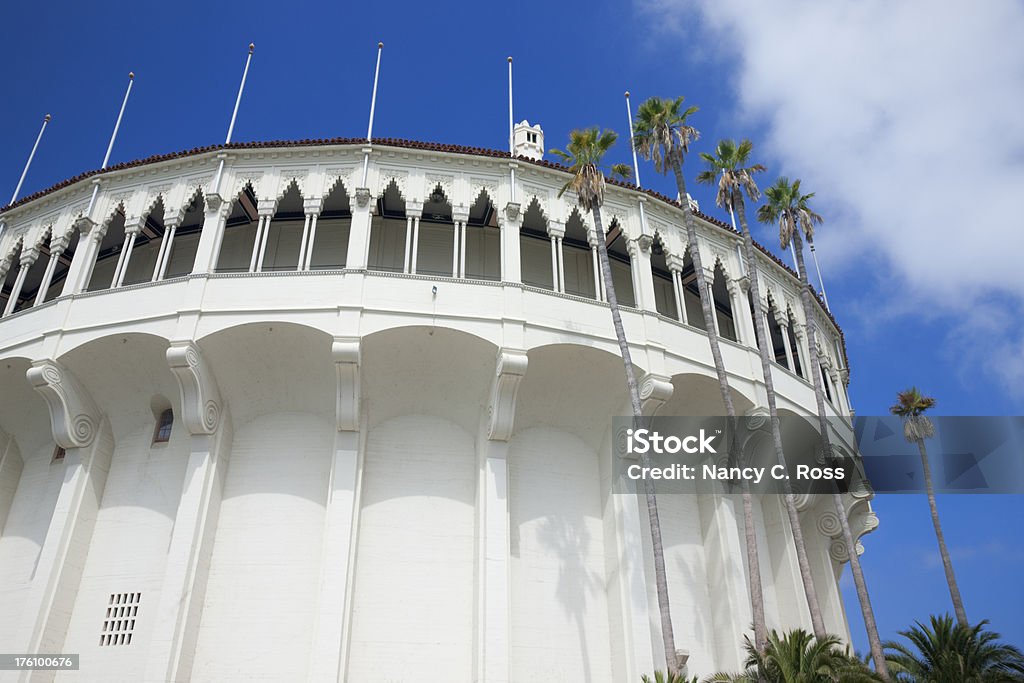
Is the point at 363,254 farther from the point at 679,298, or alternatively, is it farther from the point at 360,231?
the point at 679,298

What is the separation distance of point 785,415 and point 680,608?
673 centimetres

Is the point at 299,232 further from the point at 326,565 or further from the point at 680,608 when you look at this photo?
the point at 680,608

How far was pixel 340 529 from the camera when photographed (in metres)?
18.1

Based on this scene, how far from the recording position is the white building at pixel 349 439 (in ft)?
59.8

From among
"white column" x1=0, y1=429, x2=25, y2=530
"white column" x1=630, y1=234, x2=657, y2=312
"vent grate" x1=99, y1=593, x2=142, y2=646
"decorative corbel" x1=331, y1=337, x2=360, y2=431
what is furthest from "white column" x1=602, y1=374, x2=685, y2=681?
"white column" x1=0, y1=429, x2=25, y2=530

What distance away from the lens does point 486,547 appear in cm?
1827

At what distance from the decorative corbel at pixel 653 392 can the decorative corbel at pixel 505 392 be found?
3296 mm

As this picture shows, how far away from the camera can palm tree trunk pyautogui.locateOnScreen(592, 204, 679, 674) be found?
16.4 meters

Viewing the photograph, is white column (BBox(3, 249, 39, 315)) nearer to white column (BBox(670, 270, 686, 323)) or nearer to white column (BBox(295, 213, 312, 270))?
white column (BBox(295, 213, 312, 270))

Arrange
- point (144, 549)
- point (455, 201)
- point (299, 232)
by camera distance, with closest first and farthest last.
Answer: point (144, 549) → point (455, 201) → point (299, 232)

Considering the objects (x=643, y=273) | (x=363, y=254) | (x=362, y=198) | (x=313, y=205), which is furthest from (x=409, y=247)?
(x=643, y=273)

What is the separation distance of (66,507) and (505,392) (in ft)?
37.0

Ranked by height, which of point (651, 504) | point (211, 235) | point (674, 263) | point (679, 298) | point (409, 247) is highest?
point (674, 263)

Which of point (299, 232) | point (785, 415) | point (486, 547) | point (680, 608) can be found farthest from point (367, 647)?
Result: point (785, 415)
